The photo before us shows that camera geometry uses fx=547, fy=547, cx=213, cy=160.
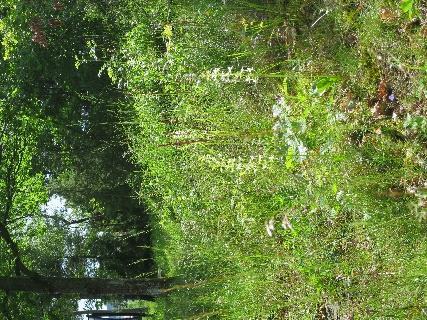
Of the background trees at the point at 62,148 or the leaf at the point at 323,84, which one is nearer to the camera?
the leaf at the point at 323,84

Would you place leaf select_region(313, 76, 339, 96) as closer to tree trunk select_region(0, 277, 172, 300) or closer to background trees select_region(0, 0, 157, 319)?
background trees select_region(0, 0, 157, 319)

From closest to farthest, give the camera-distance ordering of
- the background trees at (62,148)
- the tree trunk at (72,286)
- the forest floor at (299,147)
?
the forest floor at (299,147) < the tree trunk at (72,286) < the background trees at (62,148)

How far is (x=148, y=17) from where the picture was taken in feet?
26.4

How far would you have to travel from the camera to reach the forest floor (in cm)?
402

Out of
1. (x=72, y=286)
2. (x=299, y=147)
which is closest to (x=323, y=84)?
(x=299, y=147)

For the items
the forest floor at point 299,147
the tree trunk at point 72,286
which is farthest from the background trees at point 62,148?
the forest floor at point 299,147

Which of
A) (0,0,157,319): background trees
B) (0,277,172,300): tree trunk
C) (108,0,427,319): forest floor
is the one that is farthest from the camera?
(0,0,157,319): background trees

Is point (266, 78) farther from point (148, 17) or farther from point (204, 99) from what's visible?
point (148, 17)

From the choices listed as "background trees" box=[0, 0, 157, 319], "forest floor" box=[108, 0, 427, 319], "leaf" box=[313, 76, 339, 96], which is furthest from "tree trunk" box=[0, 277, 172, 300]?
"leaf" box=[313, 76, 339, 96]

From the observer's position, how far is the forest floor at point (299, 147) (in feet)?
13.2

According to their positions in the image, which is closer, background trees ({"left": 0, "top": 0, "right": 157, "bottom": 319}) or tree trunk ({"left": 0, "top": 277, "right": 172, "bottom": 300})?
tree trunk ({"left": 0, "top": 277, "right": 172, "bottom": 300})

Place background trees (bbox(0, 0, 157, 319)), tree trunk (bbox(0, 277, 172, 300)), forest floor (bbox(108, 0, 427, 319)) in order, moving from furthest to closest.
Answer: background trees (bbox(0, 0, 157, 319))
tree trunk (bbox(0, 277, 172, 300))
forest floor (bbox(108, 0, 427, 319))

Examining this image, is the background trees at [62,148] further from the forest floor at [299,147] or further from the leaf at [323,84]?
the leaf at [323,84]

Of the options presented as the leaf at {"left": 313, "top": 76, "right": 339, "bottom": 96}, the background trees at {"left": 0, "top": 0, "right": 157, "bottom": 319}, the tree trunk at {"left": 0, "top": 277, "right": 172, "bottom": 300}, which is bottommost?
the tree trunk at {"left": 0, "top": 277, "right": 172, "bottom": 300}
